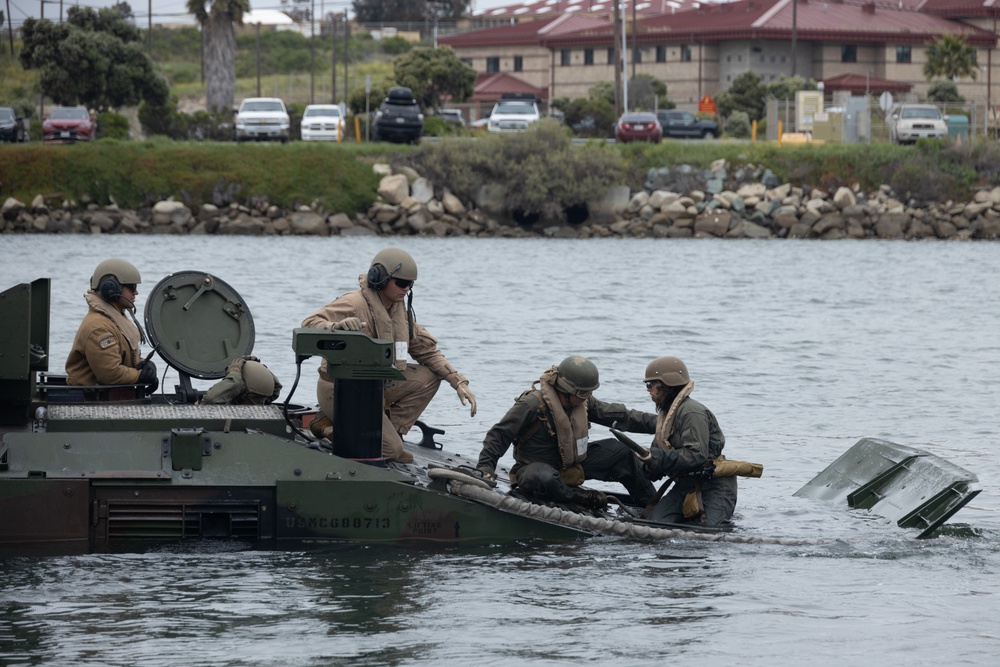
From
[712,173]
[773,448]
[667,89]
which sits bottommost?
[773,448]

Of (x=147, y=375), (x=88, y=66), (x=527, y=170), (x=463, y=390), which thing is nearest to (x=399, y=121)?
(x=527, y=170)

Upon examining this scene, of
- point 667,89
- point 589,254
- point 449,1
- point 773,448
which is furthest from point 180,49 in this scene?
point 773,448

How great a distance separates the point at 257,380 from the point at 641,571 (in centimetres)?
311

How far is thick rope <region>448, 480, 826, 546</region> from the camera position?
10867mm

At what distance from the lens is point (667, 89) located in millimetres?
82812

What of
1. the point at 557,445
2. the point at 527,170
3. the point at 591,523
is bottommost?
the point at 591,523

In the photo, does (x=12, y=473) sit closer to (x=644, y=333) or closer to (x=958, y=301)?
(x=644, y=333)

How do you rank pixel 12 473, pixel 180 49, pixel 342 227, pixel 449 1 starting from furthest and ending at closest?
pixel 449 1
pixel 180 49
pixel 342 227
pixel 12 473

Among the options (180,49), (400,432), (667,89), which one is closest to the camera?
(400,432)

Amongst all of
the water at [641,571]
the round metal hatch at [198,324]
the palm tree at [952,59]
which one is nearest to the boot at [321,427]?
the water at [641,571]

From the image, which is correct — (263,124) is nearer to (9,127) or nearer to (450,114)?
(9,127)

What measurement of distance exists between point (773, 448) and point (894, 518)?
4.46m

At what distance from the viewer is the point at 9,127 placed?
183 feet

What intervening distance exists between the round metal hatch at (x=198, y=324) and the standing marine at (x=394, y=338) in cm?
96
